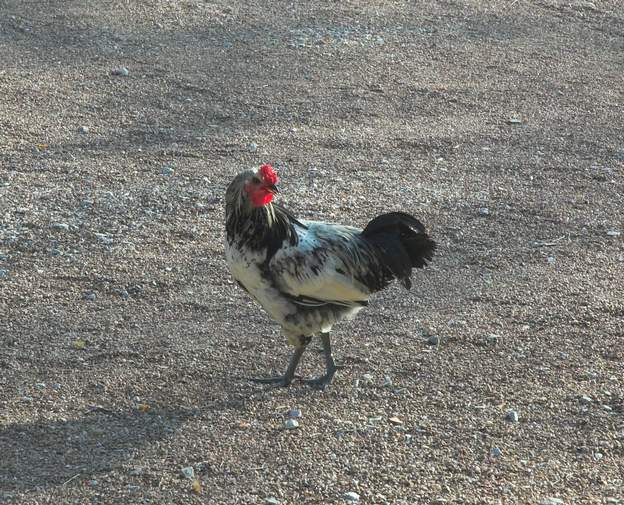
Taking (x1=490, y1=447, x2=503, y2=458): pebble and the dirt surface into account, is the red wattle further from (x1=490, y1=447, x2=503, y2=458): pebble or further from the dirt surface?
(x1=490, y1=447, x2=503, y2=458): pebble

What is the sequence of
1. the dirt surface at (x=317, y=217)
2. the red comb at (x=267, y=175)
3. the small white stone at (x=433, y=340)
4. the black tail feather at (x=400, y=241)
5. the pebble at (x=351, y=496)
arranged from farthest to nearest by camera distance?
the small white stone at (x=433, y=340) → the black tail feather at (x=400, y=241) → the red comb at (x=267, y=175) → the dirt surface at (x=317, y=217) → the pebble at (x=351, y=496)

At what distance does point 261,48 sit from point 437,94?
2.39 meters

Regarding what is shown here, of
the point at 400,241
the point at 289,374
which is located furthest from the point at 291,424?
the point at 400,241

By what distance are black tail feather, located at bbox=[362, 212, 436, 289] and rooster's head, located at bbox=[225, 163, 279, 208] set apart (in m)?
0.85

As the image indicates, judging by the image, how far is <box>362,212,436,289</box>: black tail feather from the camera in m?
6.54

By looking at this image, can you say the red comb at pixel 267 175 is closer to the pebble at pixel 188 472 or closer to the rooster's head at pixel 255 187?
the rooster's head at pixel 255 187

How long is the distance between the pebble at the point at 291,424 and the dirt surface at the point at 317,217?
0.06m

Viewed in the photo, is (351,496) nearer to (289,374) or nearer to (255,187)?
(289,374)

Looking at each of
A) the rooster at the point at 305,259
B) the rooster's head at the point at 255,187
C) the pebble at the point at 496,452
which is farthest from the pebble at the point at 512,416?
the rooster's head at the point at 255,187

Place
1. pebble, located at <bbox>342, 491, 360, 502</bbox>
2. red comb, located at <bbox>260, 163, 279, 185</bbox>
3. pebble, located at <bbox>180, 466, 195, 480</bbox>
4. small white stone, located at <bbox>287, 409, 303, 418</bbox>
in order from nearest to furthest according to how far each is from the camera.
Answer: pebble, located at <bbox>342, 491, 360, 502</bbox>
pebble, located at <bbox>180, 466, 195, 480</bbox>
red comb, located at <bbox>260, 163, 279, 185</bbox>
small white stone, located at <bbox>287, 409, 303, 418</bbox>

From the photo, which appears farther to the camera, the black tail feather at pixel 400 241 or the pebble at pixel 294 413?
the black tail feather at pixel 400 241

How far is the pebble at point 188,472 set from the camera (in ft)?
18.3

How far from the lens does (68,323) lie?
23.5 feet

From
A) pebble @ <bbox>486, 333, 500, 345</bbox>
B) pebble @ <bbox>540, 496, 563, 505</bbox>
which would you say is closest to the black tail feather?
pebble @ <bbox>486, 333, 500, 345</bbox>
